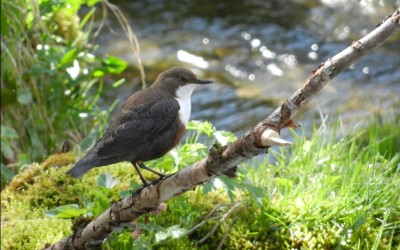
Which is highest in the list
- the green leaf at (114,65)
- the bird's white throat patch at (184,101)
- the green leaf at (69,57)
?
the bird's white throat patch at (184,101)

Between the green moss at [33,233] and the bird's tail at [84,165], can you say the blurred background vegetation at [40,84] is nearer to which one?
the green moss at [33,233]

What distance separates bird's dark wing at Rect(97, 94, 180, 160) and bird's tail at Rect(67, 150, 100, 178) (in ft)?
0.12

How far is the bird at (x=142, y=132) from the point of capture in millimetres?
3258

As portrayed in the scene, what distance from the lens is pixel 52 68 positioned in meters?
5.20

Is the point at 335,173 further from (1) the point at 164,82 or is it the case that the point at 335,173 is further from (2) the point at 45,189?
(2) the point at 45,189

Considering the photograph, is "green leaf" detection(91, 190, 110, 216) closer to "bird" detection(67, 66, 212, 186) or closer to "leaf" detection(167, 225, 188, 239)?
"bird" detection(67, 66, 212, 186)

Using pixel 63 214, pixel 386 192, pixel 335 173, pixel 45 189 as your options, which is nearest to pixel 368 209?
pixel 386 192

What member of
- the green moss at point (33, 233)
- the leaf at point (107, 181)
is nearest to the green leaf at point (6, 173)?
the green moss at point (33, 233)

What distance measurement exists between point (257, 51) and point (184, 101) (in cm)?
484

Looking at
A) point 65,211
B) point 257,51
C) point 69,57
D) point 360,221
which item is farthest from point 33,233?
point 257,51

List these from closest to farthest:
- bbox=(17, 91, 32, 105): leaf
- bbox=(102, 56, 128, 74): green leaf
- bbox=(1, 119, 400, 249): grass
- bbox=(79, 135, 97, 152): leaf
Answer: bbox=(1, 119, 400, 249): grass
bbox=(79, 135, 97, 152): leaf
bbox=(17, 91, 32, 105): leaf
bbox=(102, 56, 128, 74): green leaf

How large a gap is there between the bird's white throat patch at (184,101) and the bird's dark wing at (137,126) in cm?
4

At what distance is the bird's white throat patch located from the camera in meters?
3.41

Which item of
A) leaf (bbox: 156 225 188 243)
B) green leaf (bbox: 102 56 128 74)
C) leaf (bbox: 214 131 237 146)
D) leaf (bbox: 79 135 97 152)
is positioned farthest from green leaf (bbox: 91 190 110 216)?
green leaf (bbox: 102 56 128 74)
